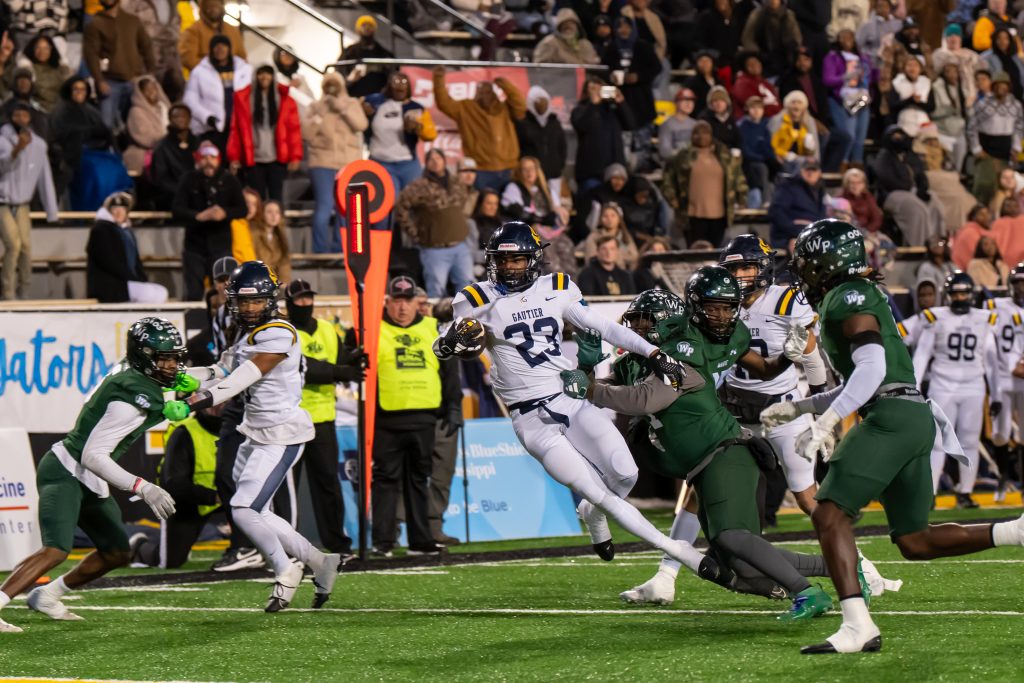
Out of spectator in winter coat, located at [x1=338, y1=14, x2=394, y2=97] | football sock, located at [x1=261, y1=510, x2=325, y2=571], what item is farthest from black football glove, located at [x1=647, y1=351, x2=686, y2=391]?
spectator in winter coat, located at [x1=338, y1=14, x2=394, y2=97]

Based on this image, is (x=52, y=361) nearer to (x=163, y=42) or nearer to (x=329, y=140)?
(x=329, y=140)

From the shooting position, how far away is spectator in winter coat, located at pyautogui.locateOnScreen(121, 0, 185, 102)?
16656 millimetres

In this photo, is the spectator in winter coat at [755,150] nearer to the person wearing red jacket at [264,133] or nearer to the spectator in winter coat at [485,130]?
the spectator in winter coat at [485,130]

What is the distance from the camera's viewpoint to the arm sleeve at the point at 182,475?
11500 millimetres

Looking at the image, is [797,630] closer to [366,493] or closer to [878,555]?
[878,555]

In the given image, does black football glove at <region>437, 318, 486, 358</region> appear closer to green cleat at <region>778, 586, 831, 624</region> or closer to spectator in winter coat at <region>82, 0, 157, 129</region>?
green cleat at <region>778, 586, 831, 624</region>

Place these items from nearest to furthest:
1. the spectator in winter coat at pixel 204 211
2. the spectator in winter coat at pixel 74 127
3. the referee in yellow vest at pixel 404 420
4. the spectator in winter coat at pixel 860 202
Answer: the referee in yellow vest at pixel 404 420, the spectator in winter coat at pixel 204 211, the spectator in winter coat at pixel 74 127, the spectator in winter coat at pixel 860 202

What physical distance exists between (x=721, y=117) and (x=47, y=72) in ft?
22.6

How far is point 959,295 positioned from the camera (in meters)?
15.1

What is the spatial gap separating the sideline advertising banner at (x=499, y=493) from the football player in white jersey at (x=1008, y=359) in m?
4.33

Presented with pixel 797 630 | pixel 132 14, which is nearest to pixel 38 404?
pixel 132 14

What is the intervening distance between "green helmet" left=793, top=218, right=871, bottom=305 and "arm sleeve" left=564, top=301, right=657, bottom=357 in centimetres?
112

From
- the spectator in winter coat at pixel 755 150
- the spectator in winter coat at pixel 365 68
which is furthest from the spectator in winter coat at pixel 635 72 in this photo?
the spectator in winter coat at pixel 365 68

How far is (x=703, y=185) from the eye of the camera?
17422 mm
